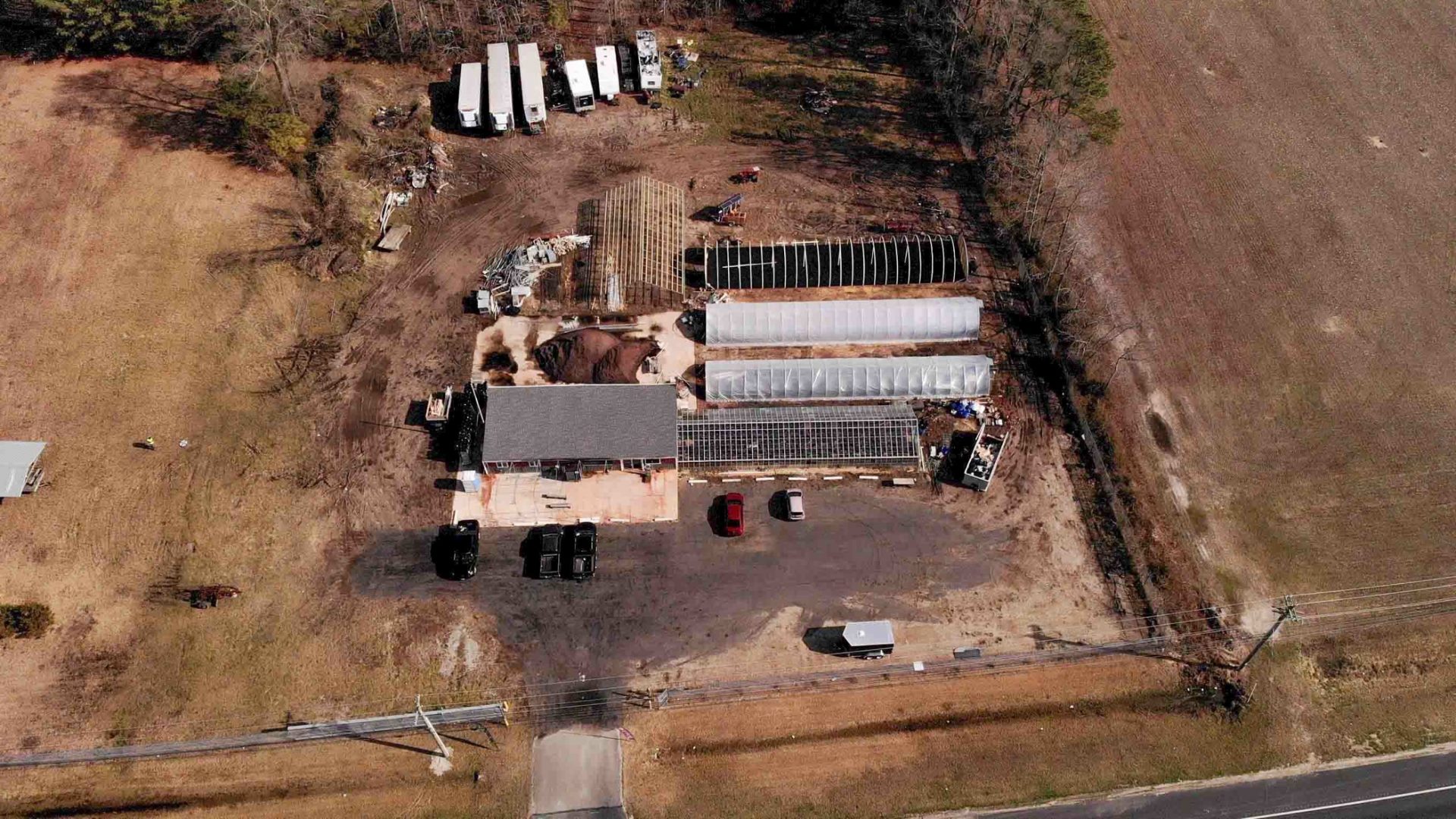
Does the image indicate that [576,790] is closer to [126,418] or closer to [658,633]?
[658,633]

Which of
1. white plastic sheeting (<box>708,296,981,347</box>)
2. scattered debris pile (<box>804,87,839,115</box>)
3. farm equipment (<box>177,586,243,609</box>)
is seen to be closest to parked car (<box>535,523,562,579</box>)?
farm equipment (<box>177,586,243,609</box>)

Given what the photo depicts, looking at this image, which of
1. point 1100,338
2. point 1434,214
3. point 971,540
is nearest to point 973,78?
point 1100,338

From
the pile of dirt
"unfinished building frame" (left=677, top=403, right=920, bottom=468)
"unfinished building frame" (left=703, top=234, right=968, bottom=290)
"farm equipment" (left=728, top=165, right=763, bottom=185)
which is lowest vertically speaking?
"unfinished building frame" (left=677, top=403, right=920, bottom=468)

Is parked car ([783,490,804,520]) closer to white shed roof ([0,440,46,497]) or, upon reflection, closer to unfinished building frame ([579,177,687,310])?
unfinished building frame ([579,177,687,310])

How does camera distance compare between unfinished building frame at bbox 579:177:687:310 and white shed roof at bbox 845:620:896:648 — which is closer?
white shed roof at bbox 845:620:896:648

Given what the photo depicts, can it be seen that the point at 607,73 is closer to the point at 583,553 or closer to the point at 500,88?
the point at 500,88

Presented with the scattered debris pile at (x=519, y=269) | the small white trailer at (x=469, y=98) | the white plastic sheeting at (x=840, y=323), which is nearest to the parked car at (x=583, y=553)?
the white plastic sheeting at (x=840, y=323)
